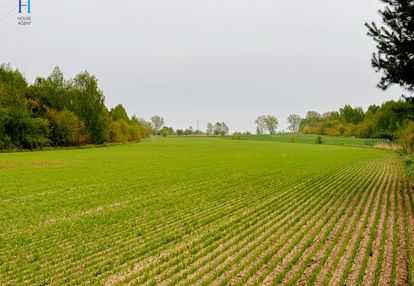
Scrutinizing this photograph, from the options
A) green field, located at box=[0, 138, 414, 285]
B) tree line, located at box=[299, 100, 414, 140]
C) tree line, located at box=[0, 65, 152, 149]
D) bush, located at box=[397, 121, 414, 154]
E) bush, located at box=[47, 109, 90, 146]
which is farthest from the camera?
tree line, located at box=[299, 100, 414, 140]

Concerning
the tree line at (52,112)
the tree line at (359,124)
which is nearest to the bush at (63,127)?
the tree line at (52,112)

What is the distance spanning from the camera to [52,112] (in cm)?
6169

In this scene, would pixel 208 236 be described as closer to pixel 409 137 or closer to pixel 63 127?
pixel 409 137

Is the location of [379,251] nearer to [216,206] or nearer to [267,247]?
[267,247]

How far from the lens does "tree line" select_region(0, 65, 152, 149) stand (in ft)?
173

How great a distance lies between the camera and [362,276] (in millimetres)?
5980

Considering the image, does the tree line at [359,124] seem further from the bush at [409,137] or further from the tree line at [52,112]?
the tree line at [52,112]

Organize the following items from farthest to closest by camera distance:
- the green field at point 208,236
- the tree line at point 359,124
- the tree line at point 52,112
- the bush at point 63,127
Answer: the tree line at point 359,124, the bush at point 63,127, the tree line at point 52,112, the green field at point 208,236

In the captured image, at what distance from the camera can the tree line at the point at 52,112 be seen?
52.8 metres

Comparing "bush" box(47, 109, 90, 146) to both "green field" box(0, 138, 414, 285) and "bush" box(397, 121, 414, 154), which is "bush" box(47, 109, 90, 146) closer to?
"green field" box(0, 138, 414, 285)

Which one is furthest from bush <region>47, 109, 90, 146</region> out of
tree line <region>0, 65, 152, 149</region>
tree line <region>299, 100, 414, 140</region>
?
tree line <region>299, 100, 414, 140</region>

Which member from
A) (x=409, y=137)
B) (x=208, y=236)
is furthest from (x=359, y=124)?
(x=208, y=236)

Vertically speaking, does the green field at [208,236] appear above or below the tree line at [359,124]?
below

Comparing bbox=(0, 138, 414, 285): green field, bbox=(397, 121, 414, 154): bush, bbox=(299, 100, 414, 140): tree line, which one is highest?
bbox=(299, 100, 414, 140): tree line
